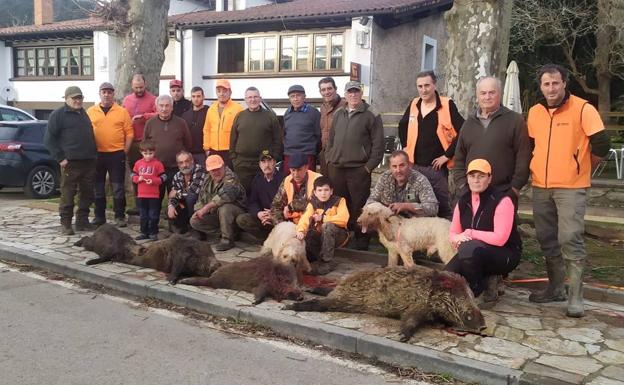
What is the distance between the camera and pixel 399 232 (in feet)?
20.3

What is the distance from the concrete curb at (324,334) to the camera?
395 cm

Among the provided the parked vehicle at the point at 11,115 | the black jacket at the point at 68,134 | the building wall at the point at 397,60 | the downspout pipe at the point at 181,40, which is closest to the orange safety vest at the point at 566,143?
the black jacket at the point at 68,134

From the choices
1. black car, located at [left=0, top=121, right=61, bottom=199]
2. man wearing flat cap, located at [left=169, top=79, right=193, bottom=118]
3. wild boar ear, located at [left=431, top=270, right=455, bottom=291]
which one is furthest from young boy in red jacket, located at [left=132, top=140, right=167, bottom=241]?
black car, located at [left=0, top=121, right=61, bottom=199]

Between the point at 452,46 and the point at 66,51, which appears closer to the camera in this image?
the point at 452,46

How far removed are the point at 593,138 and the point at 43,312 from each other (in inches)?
219

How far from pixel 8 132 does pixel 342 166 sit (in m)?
9.14

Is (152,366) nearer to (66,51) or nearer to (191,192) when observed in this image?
(191,192)

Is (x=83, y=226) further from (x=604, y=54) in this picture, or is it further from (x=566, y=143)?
(x=604, y=54)

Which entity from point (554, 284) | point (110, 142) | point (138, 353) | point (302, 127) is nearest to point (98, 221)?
point (110, 142)

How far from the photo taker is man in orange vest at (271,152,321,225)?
7.00 m

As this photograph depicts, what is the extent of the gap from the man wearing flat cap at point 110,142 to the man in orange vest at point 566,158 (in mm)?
6458

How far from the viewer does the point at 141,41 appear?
11.2 meters

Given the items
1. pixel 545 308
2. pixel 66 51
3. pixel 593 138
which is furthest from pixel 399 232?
pixel 66 51

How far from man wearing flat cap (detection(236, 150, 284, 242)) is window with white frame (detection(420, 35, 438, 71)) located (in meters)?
16.1
